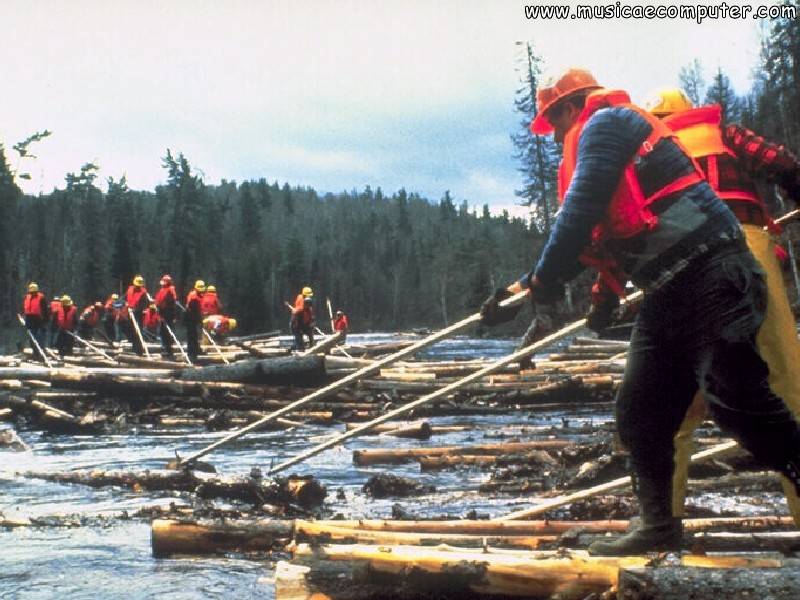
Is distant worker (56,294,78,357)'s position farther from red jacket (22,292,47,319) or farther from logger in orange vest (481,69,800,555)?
logger in orange vest (481,69,800,555)

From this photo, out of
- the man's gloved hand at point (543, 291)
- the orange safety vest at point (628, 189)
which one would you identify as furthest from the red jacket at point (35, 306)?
the orange safety vest at point (628, 189)

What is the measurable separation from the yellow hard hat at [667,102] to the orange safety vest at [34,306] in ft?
71.5

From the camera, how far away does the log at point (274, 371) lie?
45.3ft

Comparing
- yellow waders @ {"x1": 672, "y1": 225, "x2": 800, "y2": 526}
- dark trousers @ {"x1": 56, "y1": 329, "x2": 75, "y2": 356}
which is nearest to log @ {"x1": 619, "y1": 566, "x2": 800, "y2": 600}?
yellow waders @ {"x1": 672, "y1": 225, "x2": 800, "y2": 526}

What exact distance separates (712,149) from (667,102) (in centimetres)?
43

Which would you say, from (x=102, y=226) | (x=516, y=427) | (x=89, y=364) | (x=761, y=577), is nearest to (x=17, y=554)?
(x=761, y=577)

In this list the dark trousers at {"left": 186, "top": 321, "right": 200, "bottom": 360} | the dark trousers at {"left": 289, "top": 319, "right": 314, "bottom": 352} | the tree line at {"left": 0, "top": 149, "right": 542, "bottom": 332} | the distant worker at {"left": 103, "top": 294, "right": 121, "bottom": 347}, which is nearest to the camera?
the dark trousers at {"left": 186, "top": 321, "right": 200, "bottom": 360}

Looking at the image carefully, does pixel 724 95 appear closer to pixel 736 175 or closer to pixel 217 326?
pixel 217 326

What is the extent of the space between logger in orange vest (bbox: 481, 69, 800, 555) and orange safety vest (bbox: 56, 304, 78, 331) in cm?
2360

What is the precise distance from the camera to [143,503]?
6996 mm

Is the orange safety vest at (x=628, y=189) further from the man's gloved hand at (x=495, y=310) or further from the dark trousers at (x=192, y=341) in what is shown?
the dark trousers at (x=192, y=341)

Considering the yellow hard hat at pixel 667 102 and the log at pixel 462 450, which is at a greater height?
the yellow hard hat at pixel 667 102

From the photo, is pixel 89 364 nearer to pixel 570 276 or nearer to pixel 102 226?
pixel 570 276

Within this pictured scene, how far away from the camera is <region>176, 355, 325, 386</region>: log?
45.3 ft
